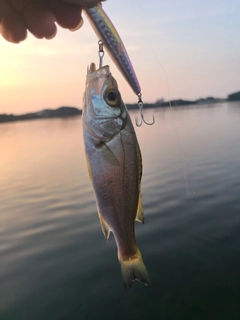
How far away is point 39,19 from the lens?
303 cm

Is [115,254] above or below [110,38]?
below

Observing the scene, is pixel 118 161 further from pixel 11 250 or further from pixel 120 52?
pixel 11 250

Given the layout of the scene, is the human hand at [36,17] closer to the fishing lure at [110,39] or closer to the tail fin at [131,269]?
the fishing lure at [110,39]

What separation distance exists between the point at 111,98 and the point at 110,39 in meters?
0.40

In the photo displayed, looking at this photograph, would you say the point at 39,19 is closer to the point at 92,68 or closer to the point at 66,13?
the point at 66,13

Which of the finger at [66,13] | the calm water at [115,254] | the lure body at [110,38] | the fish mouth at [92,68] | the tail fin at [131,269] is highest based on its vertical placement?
the finger at [66,13]

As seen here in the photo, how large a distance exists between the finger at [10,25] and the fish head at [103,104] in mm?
1315

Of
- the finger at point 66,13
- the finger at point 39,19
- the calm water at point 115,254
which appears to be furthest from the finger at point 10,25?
the calm water at point 115,254

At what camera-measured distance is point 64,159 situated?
68.9ft

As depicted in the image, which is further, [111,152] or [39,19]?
[39,19]

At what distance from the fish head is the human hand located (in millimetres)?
850

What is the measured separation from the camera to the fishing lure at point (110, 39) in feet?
7.38

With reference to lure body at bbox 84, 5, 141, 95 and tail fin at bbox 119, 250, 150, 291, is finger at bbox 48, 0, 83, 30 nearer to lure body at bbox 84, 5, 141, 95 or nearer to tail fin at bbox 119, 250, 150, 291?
lure body at bbox 84, 5, 141, 95

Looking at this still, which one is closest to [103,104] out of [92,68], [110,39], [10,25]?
[92,68]
